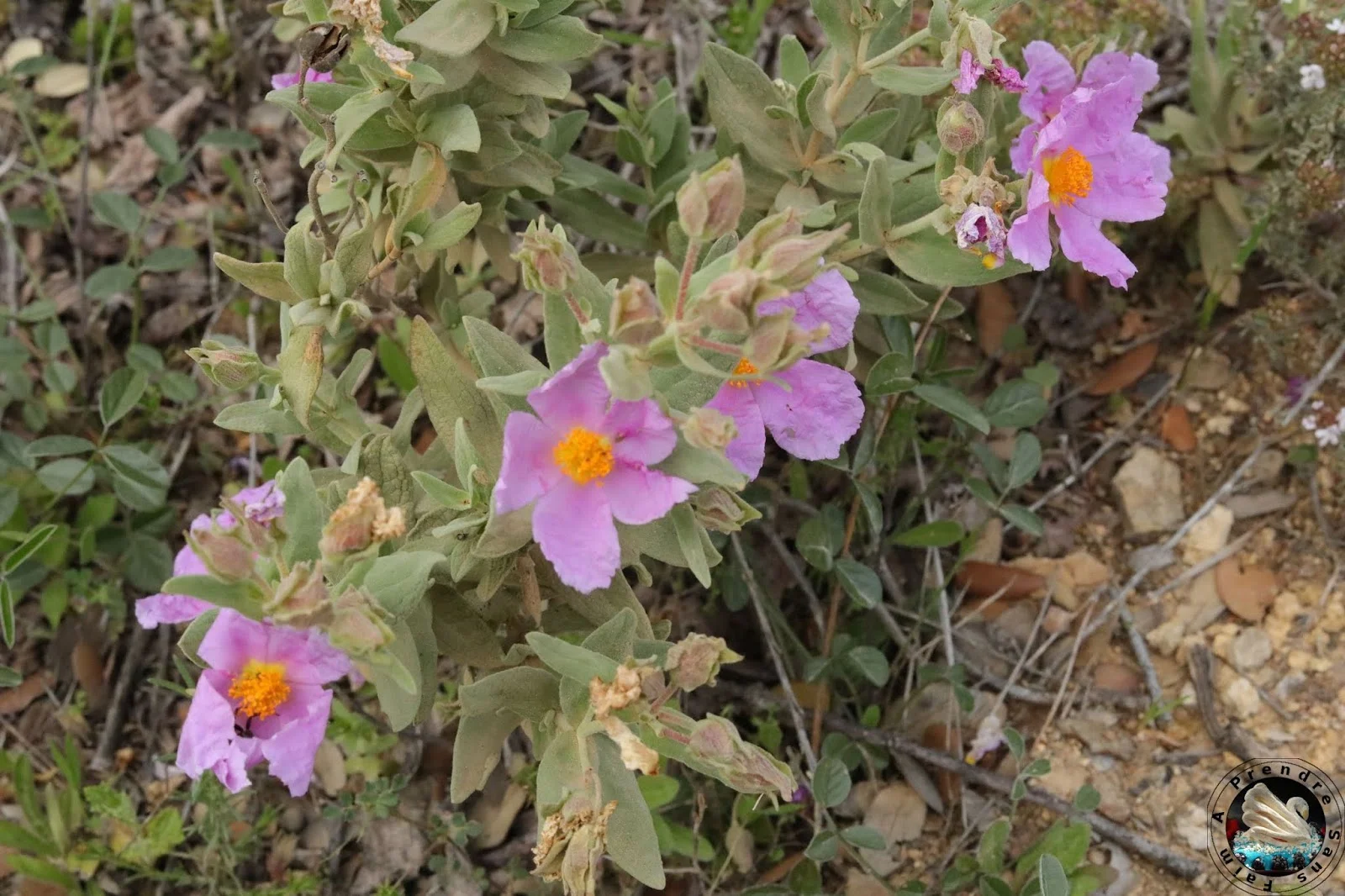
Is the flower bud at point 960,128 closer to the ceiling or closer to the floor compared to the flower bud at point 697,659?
closer to the ceiling

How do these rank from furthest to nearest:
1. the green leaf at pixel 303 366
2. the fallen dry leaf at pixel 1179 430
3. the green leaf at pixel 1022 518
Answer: the fallen dry leaf at pixel 1179 430, the green leaf at pixel 1022 518, the green leaf at pixel 303 366

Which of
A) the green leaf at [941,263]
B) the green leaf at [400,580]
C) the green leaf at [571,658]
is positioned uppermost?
the green leaf at [941,263]

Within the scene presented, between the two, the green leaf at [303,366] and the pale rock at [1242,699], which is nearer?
the green leaf at [303,366]

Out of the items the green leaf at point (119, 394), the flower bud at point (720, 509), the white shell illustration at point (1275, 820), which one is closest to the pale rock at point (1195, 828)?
the white shell illustration at point (1275, 820)

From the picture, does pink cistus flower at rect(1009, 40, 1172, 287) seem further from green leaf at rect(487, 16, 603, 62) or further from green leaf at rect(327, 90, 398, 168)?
green leaf at rect(327, 90, 398, 168)

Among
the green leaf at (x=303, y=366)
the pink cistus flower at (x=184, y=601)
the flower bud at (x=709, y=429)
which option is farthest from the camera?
the green leaf at (x=303, y=366)

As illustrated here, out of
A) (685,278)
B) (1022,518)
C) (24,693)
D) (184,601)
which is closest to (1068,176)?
(1022,518)

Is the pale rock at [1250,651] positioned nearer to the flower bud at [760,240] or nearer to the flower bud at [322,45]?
the flower bud at [760,240]

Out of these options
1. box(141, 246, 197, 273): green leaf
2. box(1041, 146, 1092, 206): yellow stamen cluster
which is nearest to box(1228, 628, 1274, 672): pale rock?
box(1041, 146, 1092, 206): yellow stamen cluster
